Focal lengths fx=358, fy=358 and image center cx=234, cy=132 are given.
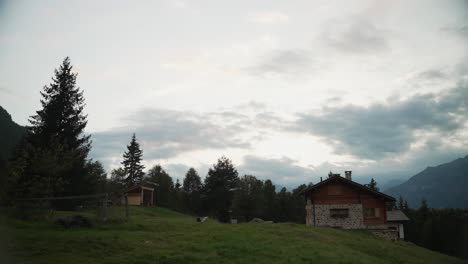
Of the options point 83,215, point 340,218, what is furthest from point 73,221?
point 340,218

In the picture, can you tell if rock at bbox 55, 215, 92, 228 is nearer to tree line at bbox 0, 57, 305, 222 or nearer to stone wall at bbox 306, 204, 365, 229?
tree line at bbox 0, 57, 305, 222

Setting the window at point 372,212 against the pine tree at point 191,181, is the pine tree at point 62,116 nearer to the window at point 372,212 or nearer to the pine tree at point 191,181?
the window at point 372,212

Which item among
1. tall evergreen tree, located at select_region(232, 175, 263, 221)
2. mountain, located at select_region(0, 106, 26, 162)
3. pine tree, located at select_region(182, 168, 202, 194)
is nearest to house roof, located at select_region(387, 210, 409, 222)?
tall evergreen tree, located at select_region(232, 175, 263, 221)

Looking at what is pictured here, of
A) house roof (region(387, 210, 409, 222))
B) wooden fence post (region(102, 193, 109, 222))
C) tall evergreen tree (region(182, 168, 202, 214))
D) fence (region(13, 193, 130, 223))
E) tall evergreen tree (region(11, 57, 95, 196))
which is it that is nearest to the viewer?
fence (region(13, 193, 130, 223))

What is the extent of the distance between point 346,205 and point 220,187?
123 feet

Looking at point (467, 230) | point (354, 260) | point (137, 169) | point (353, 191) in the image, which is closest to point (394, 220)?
point (353, 191)

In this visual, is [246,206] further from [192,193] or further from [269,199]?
[192,193]

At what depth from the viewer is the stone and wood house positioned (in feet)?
140

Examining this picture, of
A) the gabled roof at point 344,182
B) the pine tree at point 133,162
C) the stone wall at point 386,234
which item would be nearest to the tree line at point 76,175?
the pine tree at point 133,162

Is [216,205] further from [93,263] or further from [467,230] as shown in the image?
[93,263]

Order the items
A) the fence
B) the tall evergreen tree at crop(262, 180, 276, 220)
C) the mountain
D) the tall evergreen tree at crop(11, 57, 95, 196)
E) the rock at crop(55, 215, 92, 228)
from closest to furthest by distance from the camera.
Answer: the rock at crop(55, 215, 92, 228) → the fence → the tall evergreen tree at crop(11, 57, 95, 196) → the tall evergreen tree at crop(262, 180, 276, 220) → the mountain

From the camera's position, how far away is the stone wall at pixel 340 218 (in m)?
42.3

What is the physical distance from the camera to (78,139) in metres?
42.0

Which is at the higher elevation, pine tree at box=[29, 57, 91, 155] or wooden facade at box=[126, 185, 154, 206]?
pine tree at box=[29, 57, 91, 155]
